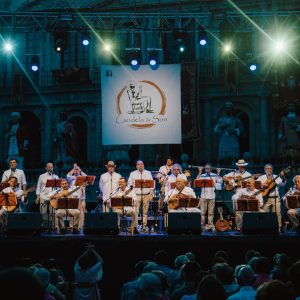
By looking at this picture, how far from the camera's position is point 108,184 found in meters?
17.2

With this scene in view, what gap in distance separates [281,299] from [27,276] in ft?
3.95

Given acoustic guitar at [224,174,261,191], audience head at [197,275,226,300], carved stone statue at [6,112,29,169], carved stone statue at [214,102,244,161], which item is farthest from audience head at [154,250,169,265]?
carved stone statue at [6,112,29,169]

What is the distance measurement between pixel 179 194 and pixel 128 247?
2821 mm

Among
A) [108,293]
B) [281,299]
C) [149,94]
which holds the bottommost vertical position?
[108,293]

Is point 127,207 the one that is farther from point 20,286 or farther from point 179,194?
point 20,286

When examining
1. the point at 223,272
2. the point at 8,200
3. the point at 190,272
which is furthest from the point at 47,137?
the point at 223,272

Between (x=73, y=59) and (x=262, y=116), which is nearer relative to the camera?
(x=262, y=116)

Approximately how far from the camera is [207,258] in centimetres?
1341

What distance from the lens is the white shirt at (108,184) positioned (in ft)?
56.2

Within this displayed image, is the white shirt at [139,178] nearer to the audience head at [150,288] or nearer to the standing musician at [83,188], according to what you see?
the standing musician at [83,188]

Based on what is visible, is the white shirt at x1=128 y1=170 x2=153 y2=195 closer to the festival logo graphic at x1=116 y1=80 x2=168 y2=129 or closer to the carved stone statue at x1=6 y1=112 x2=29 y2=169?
the festival logo graphic at x1=116 y1=80 x2=168 y2=129

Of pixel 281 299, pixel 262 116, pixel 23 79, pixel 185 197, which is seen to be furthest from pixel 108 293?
pixel 23 79

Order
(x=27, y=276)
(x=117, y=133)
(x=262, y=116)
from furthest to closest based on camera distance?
(x=262, y=116) → (x=117, y=133) → (x=27, y=276)

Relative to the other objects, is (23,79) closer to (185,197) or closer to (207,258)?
(185,197)
